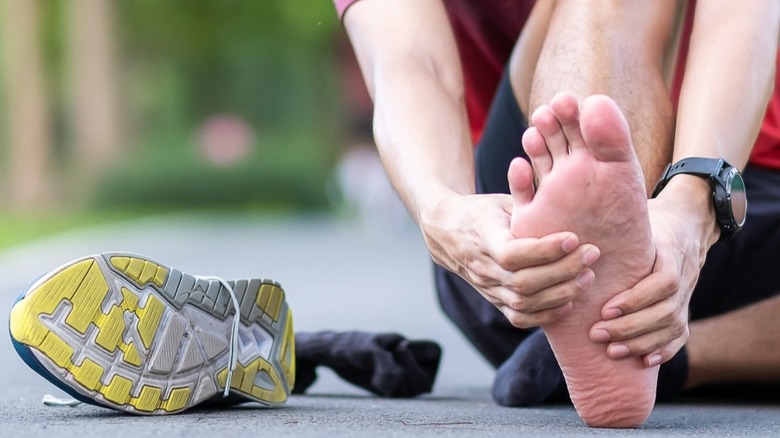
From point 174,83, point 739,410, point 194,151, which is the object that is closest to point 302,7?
point 194,151

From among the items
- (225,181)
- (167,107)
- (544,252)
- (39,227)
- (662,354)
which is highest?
(544,252)

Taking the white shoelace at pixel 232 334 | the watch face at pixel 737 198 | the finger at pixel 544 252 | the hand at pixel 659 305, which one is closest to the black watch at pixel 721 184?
the watch face at pixel 737 198

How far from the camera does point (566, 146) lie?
5.04 feet

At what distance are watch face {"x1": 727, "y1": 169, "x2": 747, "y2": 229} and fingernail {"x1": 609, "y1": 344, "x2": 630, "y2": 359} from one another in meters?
0.32

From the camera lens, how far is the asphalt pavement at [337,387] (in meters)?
1.80

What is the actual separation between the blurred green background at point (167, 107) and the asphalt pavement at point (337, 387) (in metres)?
6.13

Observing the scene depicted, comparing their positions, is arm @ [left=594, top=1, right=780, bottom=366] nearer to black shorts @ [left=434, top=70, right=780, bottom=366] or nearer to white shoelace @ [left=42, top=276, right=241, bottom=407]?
black shorts @ [left=434, top=70, right=780, bottom=366]

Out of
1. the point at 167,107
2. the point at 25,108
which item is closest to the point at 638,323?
the point at 25,108

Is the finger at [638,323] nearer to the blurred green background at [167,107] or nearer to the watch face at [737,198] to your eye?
the watch face at [737,198]

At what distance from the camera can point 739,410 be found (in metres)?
2.26

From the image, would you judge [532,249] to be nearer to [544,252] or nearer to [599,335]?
[544,252]

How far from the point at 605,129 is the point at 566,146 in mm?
72

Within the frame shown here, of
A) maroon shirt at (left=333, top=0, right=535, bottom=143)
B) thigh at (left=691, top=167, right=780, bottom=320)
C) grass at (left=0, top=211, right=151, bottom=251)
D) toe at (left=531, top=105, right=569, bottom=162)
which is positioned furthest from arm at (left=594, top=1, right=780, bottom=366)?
grass at (left=0, top=211, right=151, bottom=251)

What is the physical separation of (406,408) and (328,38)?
20.1 metres
